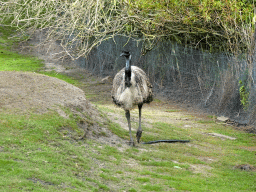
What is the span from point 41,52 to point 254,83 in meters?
21.7

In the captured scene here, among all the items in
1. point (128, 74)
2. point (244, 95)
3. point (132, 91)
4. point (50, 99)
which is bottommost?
point (244, 95)

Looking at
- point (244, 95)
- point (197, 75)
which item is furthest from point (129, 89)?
point (197, 75)

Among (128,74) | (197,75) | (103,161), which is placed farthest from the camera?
(197,75)

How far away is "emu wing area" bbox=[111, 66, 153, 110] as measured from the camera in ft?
30.9

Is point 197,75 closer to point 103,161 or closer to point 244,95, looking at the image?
point 244,95

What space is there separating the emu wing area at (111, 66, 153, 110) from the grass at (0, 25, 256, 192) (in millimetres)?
1197

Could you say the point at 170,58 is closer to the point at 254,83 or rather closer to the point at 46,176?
the point at 254,83

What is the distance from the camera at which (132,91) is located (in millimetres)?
9477

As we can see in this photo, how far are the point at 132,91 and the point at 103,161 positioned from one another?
2.32 m

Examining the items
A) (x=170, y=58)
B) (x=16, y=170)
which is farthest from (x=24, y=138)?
(x=170, y=58)

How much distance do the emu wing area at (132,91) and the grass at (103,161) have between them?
1197 millimetres

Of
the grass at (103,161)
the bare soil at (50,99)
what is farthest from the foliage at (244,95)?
the grass at (103,161)

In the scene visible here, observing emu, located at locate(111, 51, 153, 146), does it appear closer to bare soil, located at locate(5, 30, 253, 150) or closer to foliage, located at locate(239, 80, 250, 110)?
bare soil, located at locate(5, 30, 253, 150)

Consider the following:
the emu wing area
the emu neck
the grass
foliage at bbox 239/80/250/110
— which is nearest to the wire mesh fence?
foliage at bbox 239/80/250/110
